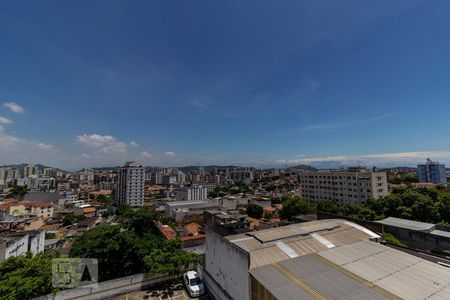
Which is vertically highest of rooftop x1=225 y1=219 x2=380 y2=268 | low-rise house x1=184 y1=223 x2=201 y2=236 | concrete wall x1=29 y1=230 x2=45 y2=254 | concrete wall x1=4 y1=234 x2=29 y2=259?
rooftop x1=225 y1=219 x2=380 y2=268

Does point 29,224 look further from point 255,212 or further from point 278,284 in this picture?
point 278,284

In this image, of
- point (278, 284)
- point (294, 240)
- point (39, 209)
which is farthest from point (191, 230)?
point (39, 209)

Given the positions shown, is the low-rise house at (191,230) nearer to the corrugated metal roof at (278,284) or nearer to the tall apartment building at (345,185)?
the corrugated metal roof at (278,284)

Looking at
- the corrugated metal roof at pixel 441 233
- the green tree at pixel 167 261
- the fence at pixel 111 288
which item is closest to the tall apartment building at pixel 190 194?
the green tree at pixel 167 261

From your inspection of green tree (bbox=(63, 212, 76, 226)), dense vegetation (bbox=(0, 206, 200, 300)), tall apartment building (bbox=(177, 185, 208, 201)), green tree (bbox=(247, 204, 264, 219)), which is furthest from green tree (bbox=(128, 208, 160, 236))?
tall apartment building (bbox=(177, 185, 208, 201))

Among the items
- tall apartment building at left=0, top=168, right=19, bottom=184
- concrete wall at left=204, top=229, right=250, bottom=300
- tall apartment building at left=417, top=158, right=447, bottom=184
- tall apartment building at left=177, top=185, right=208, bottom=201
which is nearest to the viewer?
concrete wall at left=204, top=229, right=250, bottom=300

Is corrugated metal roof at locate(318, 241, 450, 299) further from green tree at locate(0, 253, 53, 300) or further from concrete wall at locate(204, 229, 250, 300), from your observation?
green tree at locate(0, 253, 53, 300)
